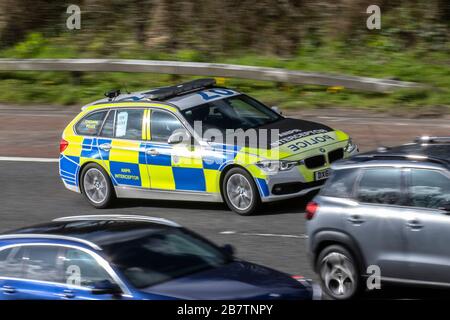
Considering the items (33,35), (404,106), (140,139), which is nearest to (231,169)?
(140,139)

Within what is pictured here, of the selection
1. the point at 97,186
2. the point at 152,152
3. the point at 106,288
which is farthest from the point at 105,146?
the point at 106,288

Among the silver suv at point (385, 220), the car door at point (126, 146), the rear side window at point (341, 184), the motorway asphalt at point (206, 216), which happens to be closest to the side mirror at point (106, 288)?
the silver suv at point (385, 220)

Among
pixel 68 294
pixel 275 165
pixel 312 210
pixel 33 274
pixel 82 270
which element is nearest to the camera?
pixel 68 294

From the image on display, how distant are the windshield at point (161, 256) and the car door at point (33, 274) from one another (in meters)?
0.54

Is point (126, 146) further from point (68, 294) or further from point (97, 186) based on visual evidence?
point (68, 294)

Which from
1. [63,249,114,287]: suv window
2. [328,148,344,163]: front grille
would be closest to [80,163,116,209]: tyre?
[328,148,344,163]: front grille

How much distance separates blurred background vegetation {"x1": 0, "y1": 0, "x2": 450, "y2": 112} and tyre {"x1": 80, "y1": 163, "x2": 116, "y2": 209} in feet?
20.5

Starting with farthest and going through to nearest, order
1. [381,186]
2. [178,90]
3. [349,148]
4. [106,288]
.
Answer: [178,90]
[349,148]
[381,186]
[106,288]

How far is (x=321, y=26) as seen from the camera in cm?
2342

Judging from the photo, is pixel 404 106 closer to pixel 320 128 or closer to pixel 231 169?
pixel 320 128

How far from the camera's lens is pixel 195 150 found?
13742 mm

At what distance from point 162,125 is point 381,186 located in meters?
5.32

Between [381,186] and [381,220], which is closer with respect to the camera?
[381,220]
